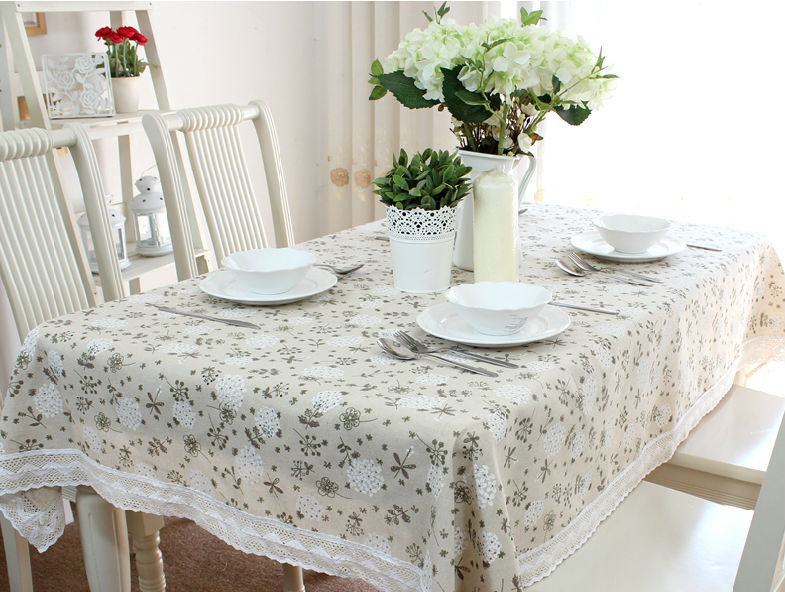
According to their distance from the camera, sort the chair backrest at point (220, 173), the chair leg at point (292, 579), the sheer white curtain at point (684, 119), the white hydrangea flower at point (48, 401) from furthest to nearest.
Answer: the sheer white curtain at point (684, 119) → the chair backrest at point (220, 173) → the chair leg at point (292, 579) → the white hydrangea flower at point (48, 401)

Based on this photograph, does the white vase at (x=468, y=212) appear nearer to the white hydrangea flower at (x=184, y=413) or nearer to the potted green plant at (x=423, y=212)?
the potted green plant at (x=423, y=212)

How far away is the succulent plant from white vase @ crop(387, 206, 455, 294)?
0.05 feet

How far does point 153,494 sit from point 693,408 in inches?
36.8

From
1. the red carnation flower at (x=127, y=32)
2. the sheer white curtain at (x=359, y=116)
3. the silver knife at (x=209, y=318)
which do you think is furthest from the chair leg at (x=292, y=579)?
the sheer white curtain at (x=359, y=116)

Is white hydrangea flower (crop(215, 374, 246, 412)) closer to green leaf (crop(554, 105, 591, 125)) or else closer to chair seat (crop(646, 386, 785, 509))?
green leaf (crop(554, 105, 591, 125))

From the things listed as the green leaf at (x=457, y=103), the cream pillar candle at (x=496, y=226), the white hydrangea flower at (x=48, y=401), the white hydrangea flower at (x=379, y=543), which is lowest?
the white hydrangea flower at (x=379, y=543)

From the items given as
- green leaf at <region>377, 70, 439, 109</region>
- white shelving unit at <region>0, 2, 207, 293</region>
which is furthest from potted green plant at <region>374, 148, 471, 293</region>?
white shelving unit at <region>0, 2, 207, 293</region>

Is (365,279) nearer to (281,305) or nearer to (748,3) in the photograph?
(281,305)

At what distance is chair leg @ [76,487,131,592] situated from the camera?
1289 mm

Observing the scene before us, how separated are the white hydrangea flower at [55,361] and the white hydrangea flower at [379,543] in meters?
0.52

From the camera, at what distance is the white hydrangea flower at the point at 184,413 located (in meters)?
1.09

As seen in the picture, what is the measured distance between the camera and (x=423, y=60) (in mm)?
1394

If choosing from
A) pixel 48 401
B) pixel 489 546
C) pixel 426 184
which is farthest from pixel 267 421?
pixel 426 184

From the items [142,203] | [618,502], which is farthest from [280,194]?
[618,502]
